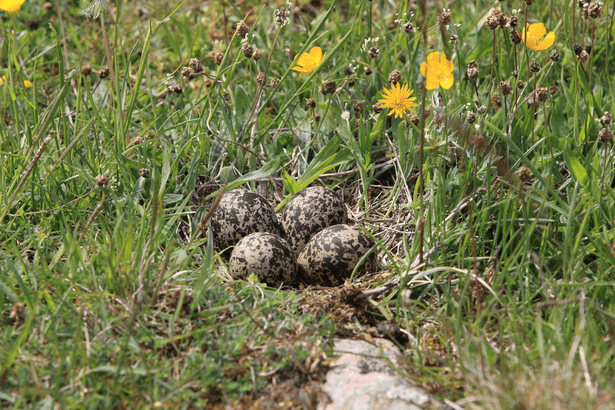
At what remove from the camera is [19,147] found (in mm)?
3135

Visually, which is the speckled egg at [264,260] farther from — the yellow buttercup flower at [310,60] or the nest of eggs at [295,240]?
the yellow buttercup flower at [310,60]

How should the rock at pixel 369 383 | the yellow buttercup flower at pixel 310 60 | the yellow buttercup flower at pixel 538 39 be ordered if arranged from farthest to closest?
the yellow buttercup flower at pixel 310 60, the yellow buttercup flower at pixel 538 39, the rock at pixel 369 383

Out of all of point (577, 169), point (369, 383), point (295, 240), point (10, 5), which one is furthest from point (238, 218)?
point (577, 169)

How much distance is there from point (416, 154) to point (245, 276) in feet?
4.37

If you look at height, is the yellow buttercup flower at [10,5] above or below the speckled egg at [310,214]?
above

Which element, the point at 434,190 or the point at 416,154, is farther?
the point at 416,154

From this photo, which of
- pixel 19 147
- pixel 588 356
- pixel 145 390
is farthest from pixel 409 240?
pixel 19 147

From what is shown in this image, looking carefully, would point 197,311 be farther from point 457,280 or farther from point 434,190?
point 434,190

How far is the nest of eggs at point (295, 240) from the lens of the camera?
2756mm

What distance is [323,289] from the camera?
2.76 metres

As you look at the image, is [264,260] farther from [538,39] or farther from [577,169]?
[538,39]

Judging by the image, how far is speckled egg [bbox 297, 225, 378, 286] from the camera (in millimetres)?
2762

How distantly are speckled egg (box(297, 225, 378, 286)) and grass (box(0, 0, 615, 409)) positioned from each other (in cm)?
12

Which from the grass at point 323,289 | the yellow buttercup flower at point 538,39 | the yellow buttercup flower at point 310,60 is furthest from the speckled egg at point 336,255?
the yellow buttercup flower at point 538,39
